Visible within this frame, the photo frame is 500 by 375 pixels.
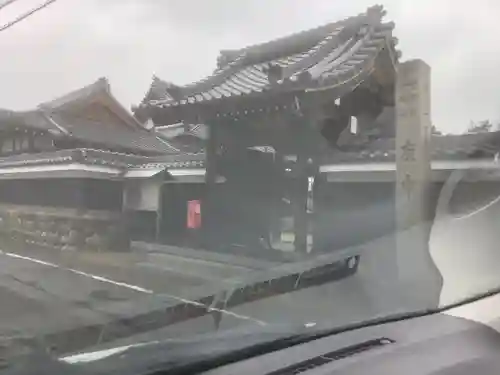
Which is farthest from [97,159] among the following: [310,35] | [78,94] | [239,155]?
[310,35]

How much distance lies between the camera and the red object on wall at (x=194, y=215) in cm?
237

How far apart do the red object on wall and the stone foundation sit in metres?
0.30

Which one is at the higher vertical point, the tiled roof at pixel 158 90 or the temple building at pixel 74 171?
the tiled roof at pixel 158 90

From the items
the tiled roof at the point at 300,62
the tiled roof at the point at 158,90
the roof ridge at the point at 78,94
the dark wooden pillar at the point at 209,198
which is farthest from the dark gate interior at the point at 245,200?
the roof ridge at the point at 78,94

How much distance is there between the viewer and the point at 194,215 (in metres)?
2.40

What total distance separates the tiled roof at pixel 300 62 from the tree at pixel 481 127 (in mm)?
836

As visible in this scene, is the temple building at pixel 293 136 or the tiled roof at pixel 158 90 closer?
the tiled roof at pixel 158 90

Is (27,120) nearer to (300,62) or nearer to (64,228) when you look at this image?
(64,228)

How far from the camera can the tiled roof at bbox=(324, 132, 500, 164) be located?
3180 millimetres

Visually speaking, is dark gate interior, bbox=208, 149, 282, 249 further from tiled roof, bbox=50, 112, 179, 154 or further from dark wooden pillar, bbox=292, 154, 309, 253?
tiled roof, bbox=50, 112, 179, 154

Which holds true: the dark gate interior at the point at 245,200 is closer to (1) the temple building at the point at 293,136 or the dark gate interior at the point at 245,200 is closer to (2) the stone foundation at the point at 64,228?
(1) the temple building at the point at 293,136

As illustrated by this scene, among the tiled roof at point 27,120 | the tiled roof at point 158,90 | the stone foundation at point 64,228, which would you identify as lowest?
the stone foundation at point 64,228

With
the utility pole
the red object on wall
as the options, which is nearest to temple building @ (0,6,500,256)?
the red object on wall

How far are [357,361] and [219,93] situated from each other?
3.88 ft
